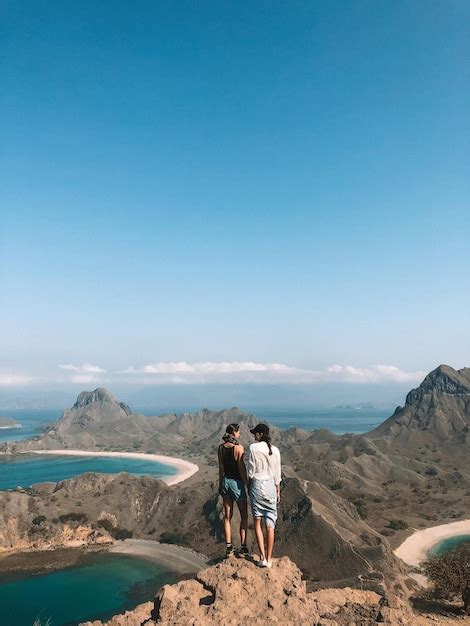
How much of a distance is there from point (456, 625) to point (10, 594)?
173 ft

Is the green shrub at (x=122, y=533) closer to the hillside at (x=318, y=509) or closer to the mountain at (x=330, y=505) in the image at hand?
the hillside at (x=318, y=509)

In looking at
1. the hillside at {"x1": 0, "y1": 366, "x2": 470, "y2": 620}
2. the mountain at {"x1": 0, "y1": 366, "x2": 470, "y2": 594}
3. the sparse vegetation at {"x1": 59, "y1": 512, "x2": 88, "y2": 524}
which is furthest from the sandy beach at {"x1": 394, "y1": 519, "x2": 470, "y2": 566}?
the sparse vegetation at {"x1": 59, "y1": 512, "x2": 88, "y2": 524}

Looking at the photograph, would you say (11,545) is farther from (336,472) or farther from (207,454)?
(207,454)

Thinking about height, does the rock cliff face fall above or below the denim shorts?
below

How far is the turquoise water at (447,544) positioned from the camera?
6106 cm

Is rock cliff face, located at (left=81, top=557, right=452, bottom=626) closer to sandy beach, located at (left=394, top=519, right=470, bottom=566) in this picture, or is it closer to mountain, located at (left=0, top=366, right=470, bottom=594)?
mountain, located at (left=0, top=366, right=470, bottom=594)

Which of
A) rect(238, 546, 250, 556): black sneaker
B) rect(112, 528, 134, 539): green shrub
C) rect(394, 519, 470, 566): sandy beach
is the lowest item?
rect(112, 528, 134, 539): green shrub

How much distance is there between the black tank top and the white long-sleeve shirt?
44cm

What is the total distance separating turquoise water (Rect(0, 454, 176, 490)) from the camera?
5541 inches

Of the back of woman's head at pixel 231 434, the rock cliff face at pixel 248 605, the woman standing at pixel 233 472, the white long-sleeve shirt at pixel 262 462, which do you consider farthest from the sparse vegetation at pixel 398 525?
the back of woman's head at pixel 231 434

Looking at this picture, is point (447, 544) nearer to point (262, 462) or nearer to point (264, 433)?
point (262, 462)

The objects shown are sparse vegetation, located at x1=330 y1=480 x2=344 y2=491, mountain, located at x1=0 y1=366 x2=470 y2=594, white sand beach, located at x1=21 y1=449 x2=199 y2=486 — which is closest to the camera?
mountain, located at x1=0 y1=366 x2=470 y2=594

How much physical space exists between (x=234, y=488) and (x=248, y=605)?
269cm

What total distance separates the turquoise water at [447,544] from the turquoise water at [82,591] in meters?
37.8
